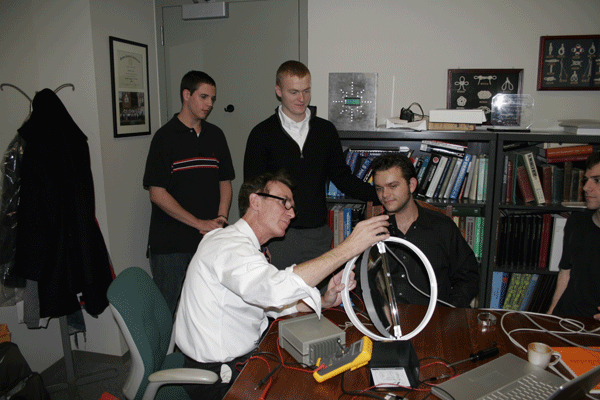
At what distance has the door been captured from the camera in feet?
10.8

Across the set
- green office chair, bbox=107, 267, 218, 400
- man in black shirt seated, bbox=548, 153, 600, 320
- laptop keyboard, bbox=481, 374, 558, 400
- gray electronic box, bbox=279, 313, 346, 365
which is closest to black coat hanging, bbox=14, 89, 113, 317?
green office chair, bbox=107, 267, 218, 400

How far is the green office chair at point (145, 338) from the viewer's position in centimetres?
151

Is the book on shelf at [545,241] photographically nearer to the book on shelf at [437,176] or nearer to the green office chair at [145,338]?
the book on shelf at [437,176]

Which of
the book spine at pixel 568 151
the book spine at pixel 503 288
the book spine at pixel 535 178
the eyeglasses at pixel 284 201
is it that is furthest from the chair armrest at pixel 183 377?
the book spine at pixel 568 151

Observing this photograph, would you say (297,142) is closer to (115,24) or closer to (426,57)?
(426,57)

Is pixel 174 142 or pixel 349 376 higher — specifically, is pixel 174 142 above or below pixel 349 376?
A: above

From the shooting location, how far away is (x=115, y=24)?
2.90m

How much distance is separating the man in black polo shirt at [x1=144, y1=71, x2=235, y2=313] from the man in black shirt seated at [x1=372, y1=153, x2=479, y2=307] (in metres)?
1.13

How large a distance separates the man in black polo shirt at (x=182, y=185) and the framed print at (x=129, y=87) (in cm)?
34

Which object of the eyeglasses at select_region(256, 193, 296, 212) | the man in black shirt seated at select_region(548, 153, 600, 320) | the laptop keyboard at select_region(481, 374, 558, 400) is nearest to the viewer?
the laptop keyboard at select_region(481, 374, 558, 400)

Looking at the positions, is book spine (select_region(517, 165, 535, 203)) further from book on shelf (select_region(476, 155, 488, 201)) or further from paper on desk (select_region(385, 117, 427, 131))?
paper on desk (select_region(385, 117, 427, 131))

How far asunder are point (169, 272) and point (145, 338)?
1.34 m

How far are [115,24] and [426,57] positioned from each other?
211 cm

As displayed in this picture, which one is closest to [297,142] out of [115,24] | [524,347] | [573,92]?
[115,24]
